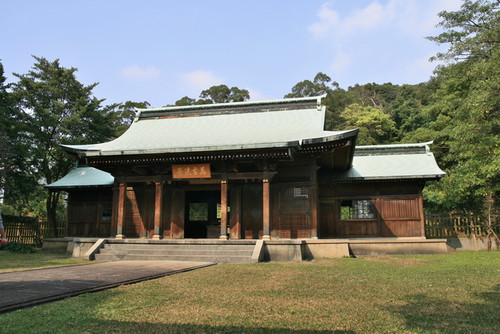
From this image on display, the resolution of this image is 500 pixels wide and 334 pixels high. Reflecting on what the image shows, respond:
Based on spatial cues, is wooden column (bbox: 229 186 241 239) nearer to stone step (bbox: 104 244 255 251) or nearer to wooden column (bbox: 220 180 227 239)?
wooden column (bbox: 220 180 227 239)

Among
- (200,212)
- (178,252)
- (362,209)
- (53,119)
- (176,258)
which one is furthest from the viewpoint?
(53,119)

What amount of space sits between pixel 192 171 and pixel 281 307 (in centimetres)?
1008

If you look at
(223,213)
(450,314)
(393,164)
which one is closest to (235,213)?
(223,213)

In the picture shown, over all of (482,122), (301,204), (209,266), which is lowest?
(209,266)

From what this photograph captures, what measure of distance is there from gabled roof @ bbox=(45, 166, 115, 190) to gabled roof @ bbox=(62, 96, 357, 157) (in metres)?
2.48

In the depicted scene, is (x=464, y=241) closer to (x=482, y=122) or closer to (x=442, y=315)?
(x=482, y=122)

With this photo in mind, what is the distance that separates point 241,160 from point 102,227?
939cm

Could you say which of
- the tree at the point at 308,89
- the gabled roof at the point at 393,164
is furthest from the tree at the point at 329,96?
the gabled roof at the point at 393,164

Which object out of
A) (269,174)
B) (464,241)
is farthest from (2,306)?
(464,241)

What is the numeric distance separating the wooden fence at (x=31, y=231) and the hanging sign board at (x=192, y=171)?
10.9 metres

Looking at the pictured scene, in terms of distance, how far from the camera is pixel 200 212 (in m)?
20.9

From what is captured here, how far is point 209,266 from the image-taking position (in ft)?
37.9

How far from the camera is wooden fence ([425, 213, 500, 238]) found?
1761cm

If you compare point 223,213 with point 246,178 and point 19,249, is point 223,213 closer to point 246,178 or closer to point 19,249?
point 246,178
